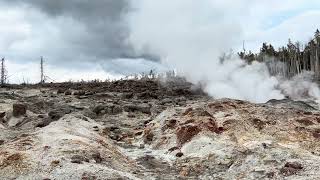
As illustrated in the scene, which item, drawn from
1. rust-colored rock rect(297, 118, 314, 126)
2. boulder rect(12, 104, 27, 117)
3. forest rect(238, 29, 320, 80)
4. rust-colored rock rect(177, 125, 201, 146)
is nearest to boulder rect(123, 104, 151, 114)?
boulder rect(12, 104, 27, 117)

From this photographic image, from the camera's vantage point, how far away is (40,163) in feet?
76.0

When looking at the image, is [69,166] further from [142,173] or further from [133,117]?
[133,117]

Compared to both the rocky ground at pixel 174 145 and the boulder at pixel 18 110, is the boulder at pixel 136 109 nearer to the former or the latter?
the rocky ground at pixel 174 145

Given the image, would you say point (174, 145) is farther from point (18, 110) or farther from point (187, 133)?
point (18, 110)

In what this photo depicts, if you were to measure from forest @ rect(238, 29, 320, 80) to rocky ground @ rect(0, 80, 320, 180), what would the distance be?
245 ft

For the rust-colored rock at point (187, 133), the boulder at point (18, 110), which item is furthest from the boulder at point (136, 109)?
the rust-colored rock at point (187, 133)

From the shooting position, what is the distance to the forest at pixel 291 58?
116 metres

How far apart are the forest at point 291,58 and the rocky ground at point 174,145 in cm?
7475

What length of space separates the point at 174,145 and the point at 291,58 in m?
95.0

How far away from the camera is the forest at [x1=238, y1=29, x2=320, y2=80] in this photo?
11562 centimetres

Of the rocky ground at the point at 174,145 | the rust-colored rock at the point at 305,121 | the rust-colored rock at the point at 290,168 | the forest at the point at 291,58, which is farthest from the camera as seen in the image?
the forest at the point at 291,58

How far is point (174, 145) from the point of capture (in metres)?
31.1

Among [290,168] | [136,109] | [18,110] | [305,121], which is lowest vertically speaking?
[290,168]

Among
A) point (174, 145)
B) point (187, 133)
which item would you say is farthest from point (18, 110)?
point (187, 133)
